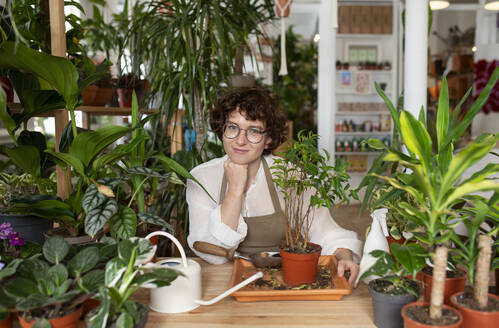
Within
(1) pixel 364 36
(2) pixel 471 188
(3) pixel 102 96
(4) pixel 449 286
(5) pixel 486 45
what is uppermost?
(1) pixel 364 36

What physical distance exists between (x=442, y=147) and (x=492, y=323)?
382mm

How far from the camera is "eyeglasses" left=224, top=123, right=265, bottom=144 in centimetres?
161

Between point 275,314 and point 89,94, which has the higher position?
point 89,94

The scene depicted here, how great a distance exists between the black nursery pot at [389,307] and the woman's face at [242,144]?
783 millimetres

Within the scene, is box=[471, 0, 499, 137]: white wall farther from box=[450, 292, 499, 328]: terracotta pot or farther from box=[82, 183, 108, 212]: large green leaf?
box=[82, 183, 108, 212]: large green leaf

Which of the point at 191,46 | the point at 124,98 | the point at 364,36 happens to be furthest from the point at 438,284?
the point at 364,36

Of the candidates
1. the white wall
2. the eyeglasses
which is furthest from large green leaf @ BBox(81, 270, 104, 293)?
the white wall

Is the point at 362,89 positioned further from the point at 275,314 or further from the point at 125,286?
the point at 125,286

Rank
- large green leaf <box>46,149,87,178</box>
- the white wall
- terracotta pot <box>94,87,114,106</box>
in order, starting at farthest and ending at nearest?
the white wall → terracotta pot <box>94,87,114,106</box> → large green leaf <box>46,149,87,178</box>

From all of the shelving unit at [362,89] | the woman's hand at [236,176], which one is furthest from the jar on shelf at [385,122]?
the woman's hand at [236,176]

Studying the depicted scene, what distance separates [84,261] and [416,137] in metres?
0.81

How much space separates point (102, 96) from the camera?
2.17 m

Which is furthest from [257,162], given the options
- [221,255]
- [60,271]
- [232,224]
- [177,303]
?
[60,271]

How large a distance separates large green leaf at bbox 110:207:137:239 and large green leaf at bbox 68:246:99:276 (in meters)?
0.16
